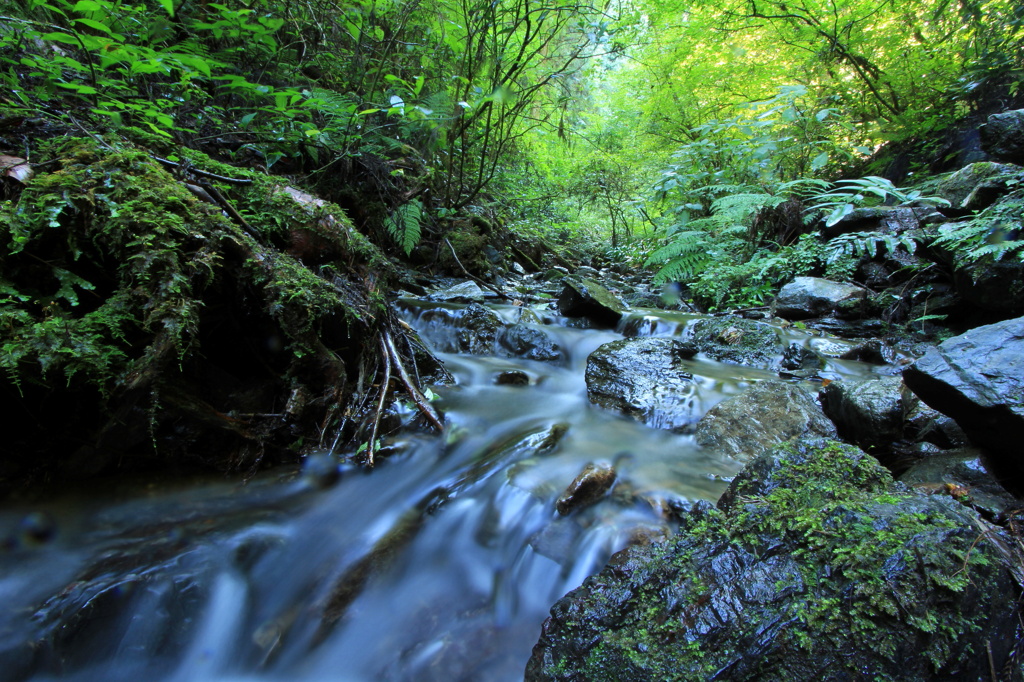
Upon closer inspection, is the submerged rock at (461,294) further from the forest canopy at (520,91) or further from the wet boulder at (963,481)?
the wet boulder at (963,481)

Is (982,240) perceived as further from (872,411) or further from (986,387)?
(986,387)

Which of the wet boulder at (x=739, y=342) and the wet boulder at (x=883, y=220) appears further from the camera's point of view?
the wet boulder at (x=883, y=220)

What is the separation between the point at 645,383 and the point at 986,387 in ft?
6.70

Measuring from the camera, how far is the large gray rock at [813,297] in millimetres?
5784

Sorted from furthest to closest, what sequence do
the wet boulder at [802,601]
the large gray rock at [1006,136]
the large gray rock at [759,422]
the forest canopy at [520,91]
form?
1. the large gray rock at [1006,136]
2. the forest canopy at [520,91]
3. the large gray rock at [759,422]
4. the wet boulder at [802,601]

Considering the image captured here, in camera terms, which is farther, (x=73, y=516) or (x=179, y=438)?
(x=179, y=438)

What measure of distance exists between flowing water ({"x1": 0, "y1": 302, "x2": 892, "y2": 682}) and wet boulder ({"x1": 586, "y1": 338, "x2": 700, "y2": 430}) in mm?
545

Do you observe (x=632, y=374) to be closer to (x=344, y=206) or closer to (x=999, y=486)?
(x=999, y=486)

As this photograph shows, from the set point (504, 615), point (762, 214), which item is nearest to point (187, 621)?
point (504, 615)

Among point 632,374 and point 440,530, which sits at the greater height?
point 632,374

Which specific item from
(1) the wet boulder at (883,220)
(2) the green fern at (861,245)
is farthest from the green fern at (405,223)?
(1) the wet boulder at (883,220)

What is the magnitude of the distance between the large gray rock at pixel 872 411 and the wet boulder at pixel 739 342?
1.61 metres

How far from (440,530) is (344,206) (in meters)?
4.40

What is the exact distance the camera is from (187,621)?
5.82ft
